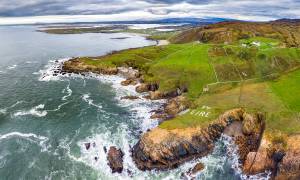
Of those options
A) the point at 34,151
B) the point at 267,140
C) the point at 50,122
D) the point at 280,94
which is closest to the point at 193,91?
the point at 280,94

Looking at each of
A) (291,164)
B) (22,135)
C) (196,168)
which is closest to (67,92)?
(22,135)

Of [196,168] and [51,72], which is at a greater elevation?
[51,72]

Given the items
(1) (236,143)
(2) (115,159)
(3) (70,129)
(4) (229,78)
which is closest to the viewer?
(2) (115,159)

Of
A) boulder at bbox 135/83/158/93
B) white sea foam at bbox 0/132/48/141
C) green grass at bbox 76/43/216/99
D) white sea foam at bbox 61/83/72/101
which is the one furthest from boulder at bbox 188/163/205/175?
white sea foam at bbox 61/83/72/101

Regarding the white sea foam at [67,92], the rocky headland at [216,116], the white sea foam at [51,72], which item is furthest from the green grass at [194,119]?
the white sea foam at [51,72]

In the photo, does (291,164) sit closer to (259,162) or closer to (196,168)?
(259,162)

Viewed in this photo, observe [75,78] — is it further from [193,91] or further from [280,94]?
[280,94]
